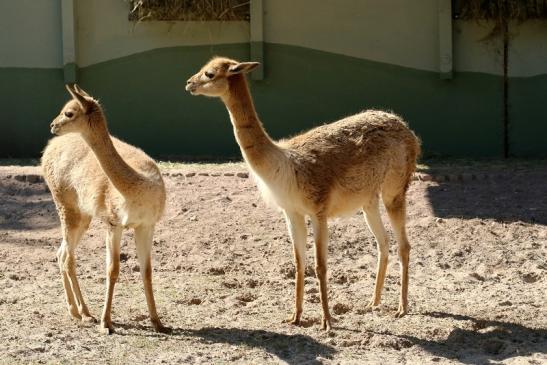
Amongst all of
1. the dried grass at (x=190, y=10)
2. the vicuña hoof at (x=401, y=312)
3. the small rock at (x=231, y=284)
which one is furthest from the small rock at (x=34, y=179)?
the vicuña hoof at (x=401, y=312)

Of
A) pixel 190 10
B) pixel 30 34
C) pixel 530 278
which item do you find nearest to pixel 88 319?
pixel 530 278

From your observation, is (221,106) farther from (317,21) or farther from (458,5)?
(458,5)

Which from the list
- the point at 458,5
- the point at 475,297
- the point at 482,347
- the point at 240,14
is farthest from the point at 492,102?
the point at 482,347

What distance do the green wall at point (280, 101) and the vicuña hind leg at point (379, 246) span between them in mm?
5539

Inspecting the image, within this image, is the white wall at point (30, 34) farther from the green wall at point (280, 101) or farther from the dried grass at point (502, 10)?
the dried grass at point (502, 10)

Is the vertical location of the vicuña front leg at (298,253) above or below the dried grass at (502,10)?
below

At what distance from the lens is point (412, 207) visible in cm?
1040

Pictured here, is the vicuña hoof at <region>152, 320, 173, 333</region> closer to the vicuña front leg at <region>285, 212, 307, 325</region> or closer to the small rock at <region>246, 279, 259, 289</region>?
Answer: the vicuña front leg at <region>285, 212, 307, 325</region>

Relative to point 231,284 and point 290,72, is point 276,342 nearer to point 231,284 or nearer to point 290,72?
point 231,284

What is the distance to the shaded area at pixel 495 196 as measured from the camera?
10211 mm

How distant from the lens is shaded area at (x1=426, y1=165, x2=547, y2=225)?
10.2 meters

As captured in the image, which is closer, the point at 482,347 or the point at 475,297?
the point at 482,347

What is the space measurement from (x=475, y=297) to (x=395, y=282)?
2.68 ft

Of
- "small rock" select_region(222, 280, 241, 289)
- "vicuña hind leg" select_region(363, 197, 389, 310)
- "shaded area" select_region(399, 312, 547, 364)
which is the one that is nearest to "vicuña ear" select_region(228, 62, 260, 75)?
"vicuña hind leg" select_region(363, 197, 389, 310)
